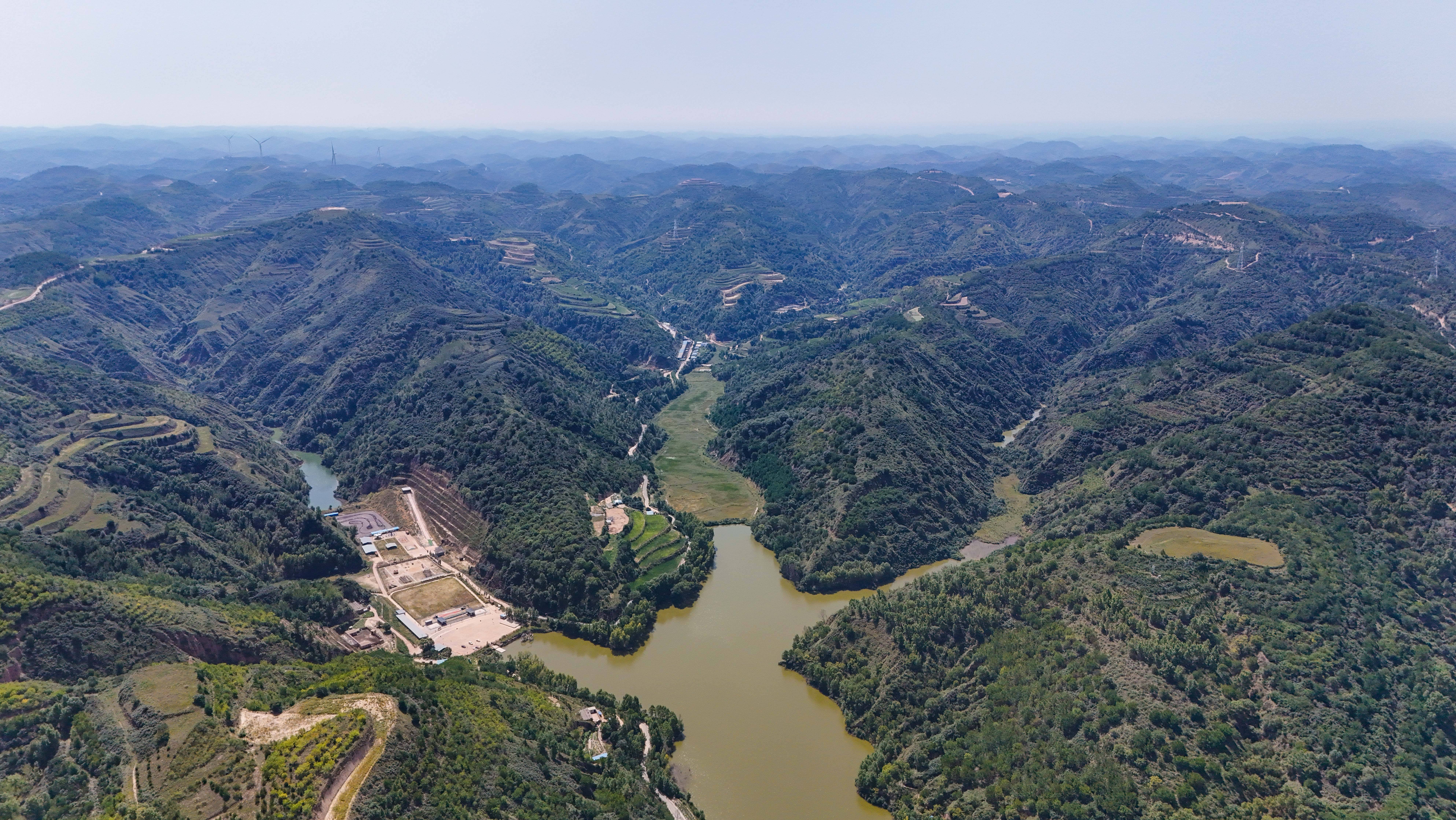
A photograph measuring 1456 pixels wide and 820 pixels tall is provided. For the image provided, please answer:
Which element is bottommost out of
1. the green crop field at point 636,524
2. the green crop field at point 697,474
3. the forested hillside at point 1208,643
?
the green crop field at point 697,474

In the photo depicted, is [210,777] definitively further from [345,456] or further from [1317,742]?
[345,456]

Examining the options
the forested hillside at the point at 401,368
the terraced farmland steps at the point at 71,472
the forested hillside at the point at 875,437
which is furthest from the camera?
the forested hillside at the point at 875,437

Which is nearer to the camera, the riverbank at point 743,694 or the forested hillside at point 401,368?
the riverbank at point 743,694

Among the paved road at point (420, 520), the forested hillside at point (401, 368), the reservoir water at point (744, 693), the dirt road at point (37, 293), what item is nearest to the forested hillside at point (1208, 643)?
the reservoir water at point (744, 693)

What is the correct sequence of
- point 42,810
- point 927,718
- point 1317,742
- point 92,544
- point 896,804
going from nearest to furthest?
point 42,810, point 1317,742, point 896,804, point 927,718, point 92,544

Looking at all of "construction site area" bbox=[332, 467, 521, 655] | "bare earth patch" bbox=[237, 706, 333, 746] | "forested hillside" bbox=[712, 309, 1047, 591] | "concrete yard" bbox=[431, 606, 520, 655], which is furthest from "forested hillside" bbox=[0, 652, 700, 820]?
"forested hillside" bbox=[712, 309, 1047, 591]

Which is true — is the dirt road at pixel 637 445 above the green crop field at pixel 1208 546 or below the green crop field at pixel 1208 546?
below

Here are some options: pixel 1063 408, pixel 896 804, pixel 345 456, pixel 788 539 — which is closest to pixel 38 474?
pixel 345 456

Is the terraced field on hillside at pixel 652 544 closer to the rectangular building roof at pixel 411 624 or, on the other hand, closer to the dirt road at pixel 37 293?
the rectangular building roof at pixel 411 624
